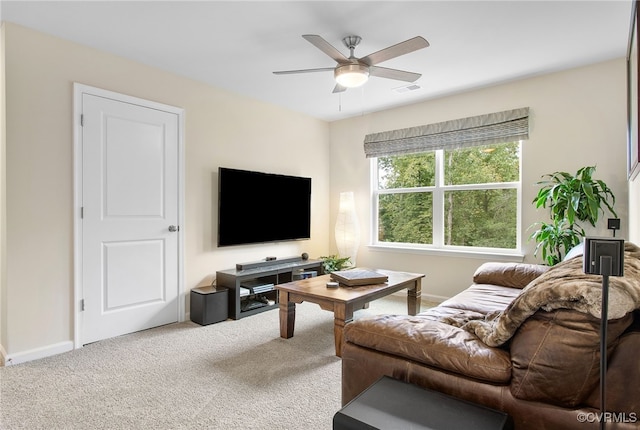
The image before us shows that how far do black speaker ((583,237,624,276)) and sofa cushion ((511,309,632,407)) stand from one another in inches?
7.7

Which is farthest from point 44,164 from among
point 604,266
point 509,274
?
point 509,274

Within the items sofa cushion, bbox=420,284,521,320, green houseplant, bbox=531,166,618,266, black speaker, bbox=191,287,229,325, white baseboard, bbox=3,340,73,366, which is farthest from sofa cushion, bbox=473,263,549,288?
white baseboard, bbox=3,340,73,366

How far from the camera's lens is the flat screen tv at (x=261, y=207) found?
3760 mm

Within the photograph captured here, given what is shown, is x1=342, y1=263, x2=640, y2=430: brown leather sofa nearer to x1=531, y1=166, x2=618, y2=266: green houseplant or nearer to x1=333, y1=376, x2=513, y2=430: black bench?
x1=333, y1=376, x2=513, y2=430: black bench

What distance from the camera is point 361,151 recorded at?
16.1 feet

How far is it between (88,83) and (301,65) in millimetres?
1787

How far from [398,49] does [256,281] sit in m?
2.74

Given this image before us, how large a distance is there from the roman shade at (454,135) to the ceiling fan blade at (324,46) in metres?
2.03

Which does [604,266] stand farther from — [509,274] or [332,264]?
[332,264]

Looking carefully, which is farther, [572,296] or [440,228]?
[440,228]

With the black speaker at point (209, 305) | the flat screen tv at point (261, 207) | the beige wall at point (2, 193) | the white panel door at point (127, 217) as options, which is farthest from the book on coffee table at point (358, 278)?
the beige wall at point (2, 193)

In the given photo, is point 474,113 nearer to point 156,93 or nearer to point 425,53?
point 425,53

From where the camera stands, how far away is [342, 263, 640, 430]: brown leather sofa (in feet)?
3.52

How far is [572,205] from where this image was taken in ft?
9.45
